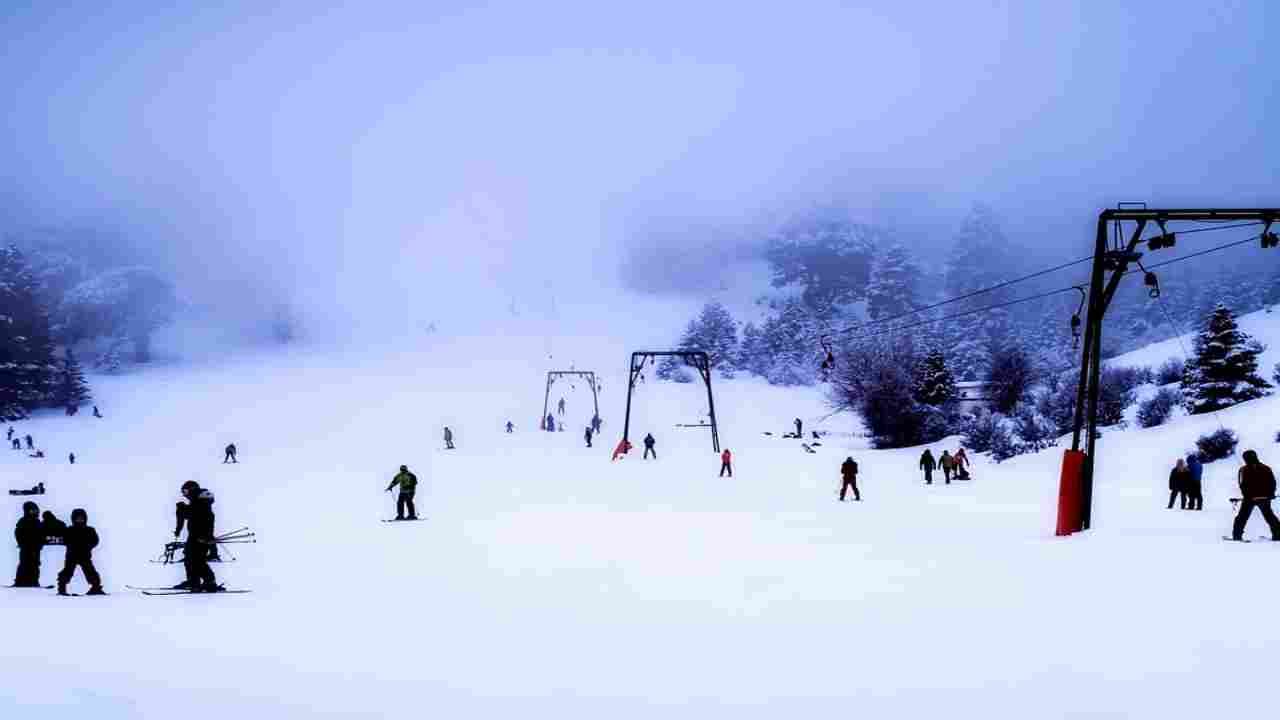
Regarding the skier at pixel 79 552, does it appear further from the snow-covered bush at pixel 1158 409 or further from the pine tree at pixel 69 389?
the pine tree at pixel 69 389

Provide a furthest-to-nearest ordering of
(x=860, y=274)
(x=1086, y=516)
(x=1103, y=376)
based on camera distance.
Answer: (x=860, y=274) < (x=1103, y=376) < (x=1086, y=516)

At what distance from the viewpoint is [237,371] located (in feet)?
332

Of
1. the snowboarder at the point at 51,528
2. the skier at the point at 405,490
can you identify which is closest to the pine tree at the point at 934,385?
the skier at the point at 405,490

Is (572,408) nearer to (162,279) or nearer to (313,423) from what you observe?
(313,423)

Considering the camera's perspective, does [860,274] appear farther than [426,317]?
Yes

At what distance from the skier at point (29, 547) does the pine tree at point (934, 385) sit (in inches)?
1955

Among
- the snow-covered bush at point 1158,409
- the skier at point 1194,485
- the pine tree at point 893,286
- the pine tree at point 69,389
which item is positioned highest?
the pine tree at point 893,286

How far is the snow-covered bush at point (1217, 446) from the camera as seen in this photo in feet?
111

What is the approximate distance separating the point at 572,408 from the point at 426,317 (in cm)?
6325

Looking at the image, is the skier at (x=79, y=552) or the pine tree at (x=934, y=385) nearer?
the skier at (x=79, y=552)

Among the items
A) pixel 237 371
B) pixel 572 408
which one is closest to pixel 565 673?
pixel 572 408

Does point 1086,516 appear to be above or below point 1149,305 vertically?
below

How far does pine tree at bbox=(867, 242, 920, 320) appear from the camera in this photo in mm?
154250

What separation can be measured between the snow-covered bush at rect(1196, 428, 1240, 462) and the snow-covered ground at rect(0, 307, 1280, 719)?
775 millimetres
